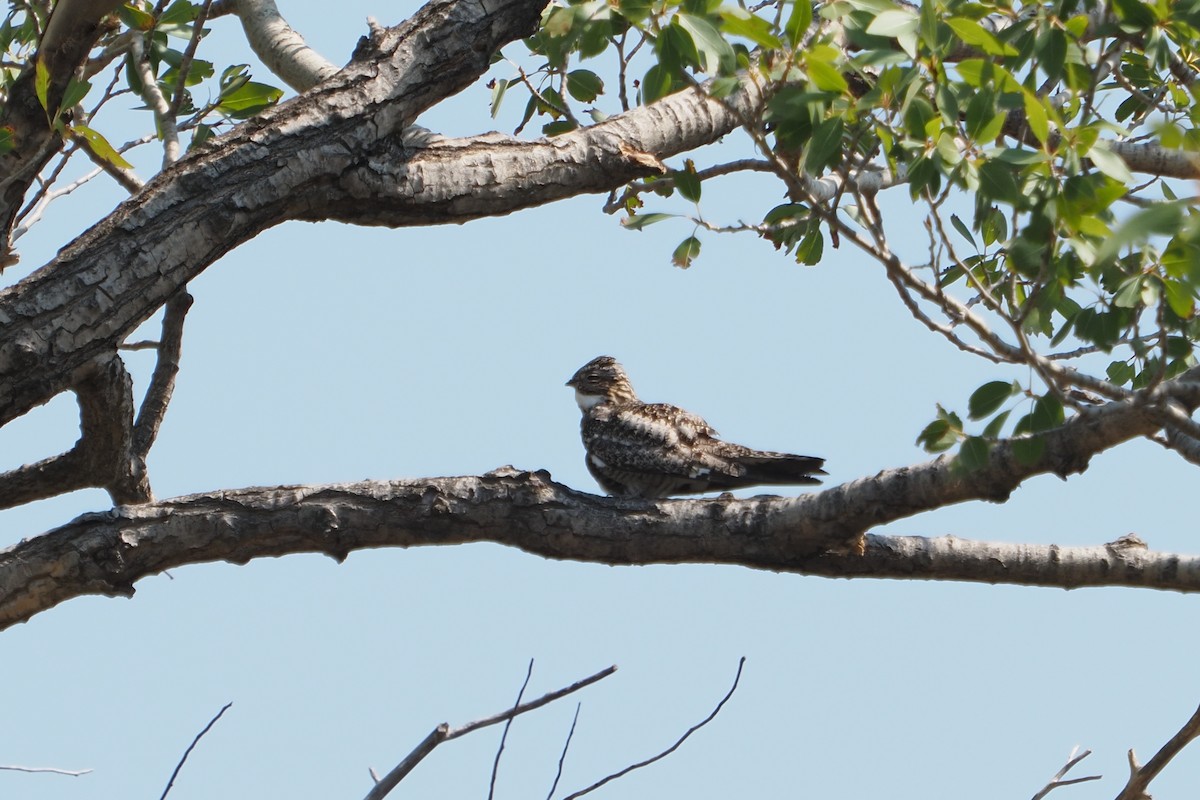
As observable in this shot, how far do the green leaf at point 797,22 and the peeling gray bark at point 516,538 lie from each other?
150cm

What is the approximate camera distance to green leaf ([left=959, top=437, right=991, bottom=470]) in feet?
10.7

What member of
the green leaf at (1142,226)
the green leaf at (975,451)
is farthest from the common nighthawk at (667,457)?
the green leaf at (1142,226)

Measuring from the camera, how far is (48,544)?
4.06 meters

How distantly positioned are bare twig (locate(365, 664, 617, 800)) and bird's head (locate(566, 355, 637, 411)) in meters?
5.10

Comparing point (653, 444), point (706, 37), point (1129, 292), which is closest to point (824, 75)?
point (706, 37)

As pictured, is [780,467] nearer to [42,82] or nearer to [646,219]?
[646,219]

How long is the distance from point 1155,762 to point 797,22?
2.23 meters

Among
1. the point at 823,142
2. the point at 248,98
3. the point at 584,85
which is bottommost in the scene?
the point at 823,142

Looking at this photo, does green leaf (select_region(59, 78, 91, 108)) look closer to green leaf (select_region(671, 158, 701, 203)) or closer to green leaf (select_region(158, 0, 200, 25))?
green leaf (select_region(158, 0, 200, 25))

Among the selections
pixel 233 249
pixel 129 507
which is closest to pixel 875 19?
pixel 233 249

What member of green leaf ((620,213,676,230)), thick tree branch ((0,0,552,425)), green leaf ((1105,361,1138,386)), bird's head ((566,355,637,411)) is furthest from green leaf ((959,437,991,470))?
bird's head ((566,355,637,411))

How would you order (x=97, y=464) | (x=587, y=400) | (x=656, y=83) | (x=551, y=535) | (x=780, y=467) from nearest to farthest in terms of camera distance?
(x=656, y=83), (x=551, y=535), (x=97, y=464), (x=780, y=467), (x=587, y=400)

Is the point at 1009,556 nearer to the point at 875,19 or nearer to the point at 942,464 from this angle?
the point at 942,464

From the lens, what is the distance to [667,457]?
6.49 meters
